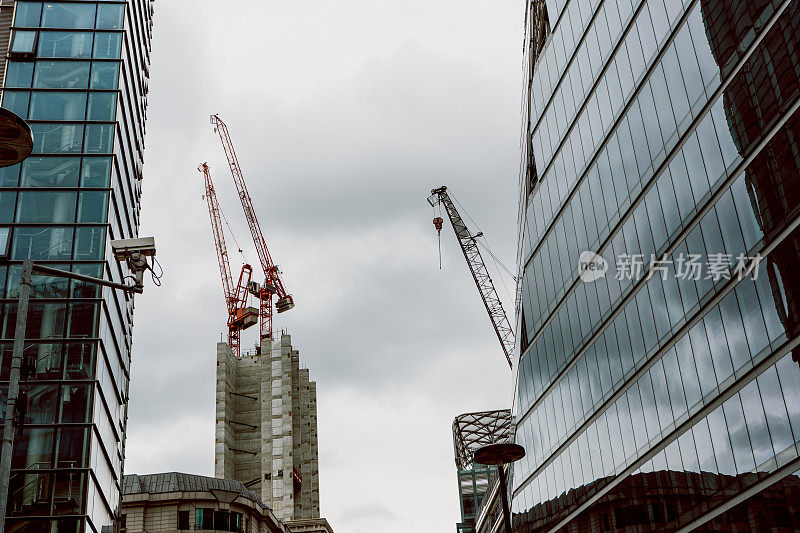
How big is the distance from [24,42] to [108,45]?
3.93 meters

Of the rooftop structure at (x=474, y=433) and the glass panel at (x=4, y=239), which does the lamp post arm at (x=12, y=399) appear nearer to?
the glass panel at (x=4, y=239)

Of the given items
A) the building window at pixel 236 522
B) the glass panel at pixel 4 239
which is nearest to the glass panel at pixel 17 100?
the glass panel at pixel 4 239

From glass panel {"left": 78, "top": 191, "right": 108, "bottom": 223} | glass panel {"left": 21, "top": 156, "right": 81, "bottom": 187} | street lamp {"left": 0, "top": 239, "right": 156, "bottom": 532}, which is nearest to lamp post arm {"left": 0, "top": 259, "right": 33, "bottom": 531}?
street lamp {"left": 0, "top": 239, "right": 156, "bottom": 532}

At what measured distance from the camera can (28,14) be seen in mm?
46406

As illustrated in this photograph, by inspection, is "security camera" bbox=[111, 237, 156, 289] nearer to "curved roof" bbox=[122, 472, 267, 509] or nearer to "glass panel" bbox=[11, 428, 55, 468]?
"glass panel" bbox=[11, 428, 55, 468]

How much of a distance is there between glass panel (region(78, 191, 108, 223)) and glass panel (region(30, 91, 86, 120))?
4440 millimetres

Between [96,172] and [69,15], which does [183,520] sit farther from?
[69,15]

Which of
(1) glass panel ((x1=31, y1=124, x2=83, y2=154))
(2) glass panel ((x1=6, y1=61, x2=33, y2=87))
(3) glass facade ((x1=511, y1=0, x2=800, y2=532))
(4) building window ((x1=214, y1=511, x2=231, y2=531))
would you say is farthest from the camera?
(4) building window ((x1=214, y1=511, x2=231, y2=531))

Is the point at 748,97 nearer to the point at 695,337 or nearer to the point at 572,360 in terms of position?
the point at 695,337

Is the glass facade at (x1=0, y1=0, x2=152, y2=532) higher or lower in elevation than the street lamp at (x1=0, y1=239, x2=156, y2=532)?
higher

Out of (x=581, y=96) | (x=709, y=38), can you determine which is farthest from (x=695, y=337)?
(x=581, y=96)

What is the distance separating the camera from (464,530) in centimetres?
13888

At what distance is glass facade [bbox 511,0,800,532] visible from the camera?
3069cm

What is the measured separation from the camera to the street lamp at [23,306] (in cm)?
1474
